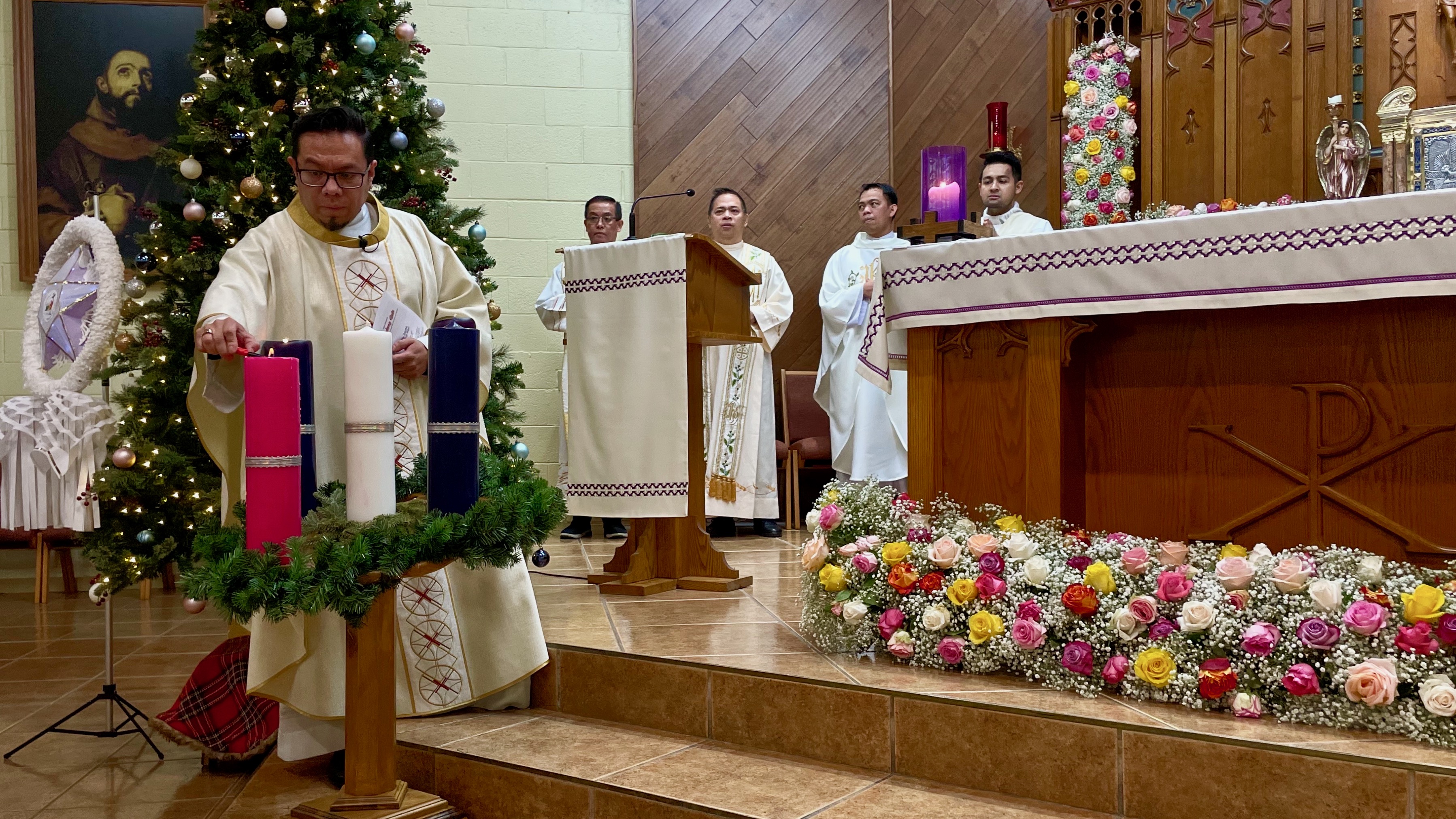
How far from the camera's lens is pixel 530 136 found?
6.72m

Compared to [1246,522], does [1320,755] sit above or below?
below

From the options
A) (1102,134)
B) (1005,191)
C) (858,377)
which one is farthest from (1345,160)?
(858,377)

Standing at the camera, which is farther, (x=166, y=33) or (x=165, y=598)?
(x=166, y=33)

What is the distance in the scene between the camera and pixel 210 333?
8.02 feet

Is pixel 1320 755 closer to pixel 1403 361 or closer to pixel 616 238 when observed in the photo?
pixel 1403 361

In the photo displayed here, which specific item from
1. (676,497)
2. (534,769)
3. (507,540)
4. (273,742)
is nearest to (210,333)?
(507,540)

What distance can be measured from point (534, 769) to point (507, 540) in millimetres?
721

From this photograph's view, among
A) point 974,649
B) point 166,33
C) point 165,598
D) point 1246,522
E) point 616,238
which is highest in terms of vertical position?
point 166,33

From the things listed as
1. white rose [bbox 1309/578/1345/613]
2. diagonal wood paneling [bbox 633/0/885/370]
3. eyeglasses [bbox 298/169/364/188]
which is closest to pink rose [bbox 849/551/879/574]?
white rose [bbox 1309/578/1345/613]

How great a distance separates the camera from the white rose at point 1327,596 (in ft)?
7.84

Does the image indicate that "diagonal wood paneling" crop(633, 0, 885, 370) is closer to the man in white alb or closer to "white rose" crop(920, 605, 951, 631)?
the man in white alb

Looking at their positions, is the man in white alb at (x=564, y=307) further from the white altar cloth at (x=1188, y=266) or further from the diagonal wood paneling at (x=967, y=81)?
the white altar cloth at (x=1188, y=266)

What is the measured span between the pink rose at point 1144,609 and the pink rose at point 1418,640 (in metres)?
0.45

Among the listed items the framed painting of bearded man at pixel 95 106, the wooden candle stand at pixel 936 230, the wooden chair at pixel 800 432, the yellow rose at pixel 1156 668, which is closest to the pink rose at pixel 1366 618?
the yellow rose at pixel 1156 668
